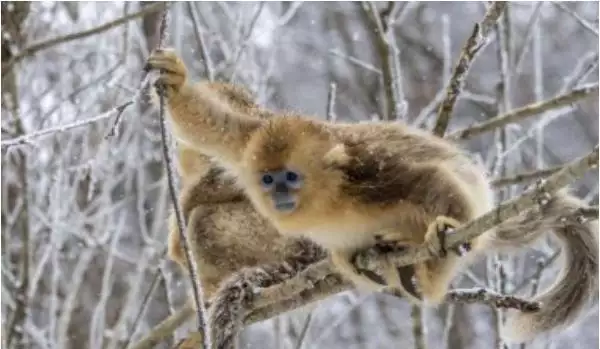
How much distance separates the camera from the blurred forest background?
377 centimetres

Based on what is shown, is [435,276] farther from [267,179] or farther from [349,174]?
[267,179]

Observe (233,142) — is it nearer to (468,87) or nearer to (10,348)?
(10,348)

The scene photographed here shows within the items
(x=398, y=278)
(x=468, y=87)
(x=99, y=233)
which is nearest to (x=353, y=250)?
(x=398, y=278)

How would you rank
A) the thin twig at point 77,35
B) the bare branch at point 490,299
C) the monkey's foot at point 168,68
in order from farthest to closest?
Result: 1. the thin twig at point 77,35
2. the bare branch at point 490,299
3. the monkey's foot at point 168,68

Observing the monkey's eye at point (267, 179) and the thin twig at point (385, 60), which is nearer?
the monkey's eye at point (267, 179)

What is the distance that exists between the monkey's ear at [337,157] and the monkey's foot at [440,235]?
26 centimetres

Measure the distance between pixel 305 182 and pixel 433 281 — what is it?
324 millimetres

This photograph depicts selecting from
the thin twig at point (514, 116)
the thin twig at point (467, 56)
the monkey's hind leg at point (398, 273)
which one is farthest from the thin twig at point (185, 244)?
the thin twig at point (514, 116)

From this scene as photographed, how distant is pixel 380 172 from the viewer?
7.27ft

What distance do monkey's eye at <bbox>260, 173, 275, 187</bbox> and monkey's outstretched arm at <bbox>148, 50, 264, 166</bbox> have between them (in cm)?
11

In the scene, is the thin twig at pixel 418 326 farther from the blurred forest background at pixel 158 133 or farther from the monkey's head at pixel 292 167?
the monkey's head at pixel 292 167

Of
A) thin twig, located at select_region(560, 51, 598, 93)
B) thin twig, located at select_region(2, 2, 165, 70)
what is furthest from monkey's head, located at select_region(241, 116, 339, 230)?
thin twig, located at select_region(560, 51, 598, 93)

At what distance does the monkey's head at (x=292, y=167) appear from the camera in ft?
7.32

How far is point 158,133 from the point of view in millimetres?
6066
